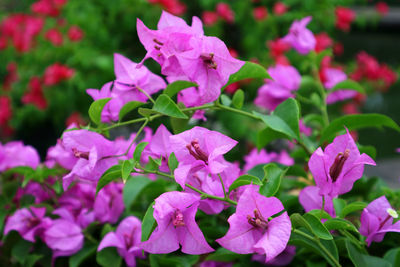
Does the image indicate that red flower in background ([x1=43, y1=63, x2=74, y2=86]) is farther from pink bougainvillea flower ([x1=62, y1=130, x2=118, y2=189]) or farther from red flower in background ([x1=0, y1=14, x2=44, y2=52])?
pink bougainvillea flower ([x1=62, y1=130, x2=118, y2=189])

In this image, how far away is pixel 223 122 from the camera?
6.90 ft

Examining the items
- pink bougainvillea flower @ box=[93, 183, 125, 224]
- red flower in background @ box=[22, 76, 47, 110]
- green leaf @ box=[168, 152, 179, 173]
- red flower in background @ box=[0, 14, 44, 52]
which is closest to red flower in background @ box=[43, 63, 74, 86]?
red flower in background @ box=[22, 76, 47, 110]

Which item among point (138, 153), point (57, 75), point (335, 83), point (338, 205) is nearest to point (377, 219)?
point (338, 205)

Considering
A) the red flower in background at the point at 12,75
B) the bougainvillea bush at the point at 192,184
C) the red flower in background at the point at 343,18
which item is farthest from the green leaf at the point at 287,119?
the red flower in background at the point at 12,75

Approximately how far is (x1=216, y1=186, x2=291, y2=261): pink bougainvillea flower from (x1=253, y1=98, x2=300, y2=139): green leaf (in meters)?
0.14

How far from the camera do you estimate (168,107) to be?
0.44 m

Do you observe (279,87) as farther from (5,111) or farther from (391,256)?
(5,111)

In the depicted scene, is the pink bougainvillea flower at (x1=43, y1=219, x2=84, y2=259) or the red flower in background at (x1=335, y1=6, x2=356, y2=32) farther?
the red flower in background at (x1=335, y1=6, x2=356, y2=32)

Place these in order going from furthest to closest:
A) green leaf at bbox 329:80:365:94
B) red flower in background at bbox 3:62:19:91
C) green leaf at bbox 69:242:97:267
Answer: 1. red flower in background at bbox 3:62:19:91
2. green leaf at bbox 329:80:365:94
3. green leaf at bbox 69:242:97:267

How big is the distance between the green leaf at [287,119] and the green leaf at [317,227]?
0.12m

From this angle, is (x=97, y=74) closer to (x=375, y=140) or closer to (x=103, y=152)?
(x=103, y=152)

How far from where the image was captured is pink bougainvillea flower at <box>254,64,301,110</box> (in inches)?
28.5

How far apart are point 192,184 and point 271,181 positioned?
3.1 inches

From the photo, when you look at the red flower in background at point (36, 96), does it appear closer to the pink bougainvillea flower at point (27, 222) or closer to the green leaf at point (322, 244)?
the pink bougainvillea flower at point (27, 222)
